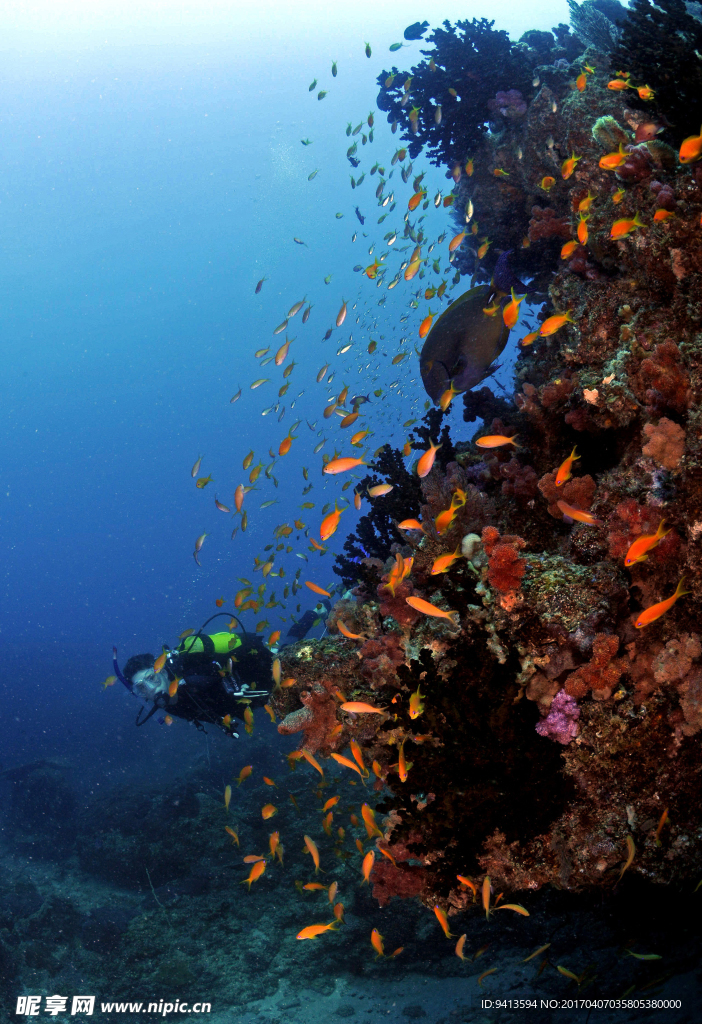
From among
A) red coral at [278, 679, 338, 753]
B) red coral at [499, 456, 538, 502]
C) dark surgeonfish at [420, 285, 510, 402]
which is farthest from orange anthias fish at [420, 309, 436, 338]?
red coral at [278, 679, 338, 753]

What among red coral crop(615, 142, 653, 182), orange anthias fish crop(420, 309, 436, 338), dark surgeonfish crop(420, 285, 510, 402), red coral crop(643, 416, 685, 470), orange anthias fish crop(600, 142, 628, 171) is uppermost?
orange anthias fish crop(420, 309, 436, 338)

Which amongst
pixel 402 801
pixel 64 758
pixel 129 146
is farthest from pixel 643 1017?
pixel 129 146

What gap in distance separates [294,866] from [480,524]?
7.76 meters

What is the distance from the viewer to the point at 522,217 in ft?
24.7

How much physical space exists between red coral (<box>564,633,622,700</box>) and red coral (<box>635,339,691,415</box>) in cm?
133

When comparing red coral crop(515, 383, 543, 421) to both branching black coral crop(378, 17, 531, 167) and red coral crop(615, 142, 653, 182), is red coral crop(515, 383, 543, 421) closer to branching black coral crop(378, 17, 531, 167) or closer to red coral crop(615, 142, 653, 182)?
red coral crop(615, 142, 653, 182)

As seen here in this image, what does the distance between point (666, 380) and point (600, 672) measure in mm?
1630

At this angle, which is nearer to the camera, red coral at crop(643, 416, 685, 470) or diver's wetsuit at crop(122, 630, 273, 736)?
red coral at crop(643, 416, 685, 470)

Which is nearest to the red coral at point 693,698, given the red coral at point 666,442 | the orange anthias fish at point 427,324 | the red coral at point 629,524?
the red coral at point 629,524

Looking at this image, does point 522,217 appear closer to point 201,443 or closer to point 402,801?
point 402,801

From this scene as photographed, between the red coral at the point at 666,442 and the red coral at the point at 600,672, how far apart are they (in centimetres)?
97

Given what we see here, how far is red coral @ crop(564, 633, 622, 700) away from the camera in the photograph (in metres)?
2.58

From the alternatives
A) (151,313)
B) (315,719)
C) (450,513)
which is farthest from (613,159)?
(151,313)

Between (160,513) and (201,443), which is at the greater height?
(201,443)
